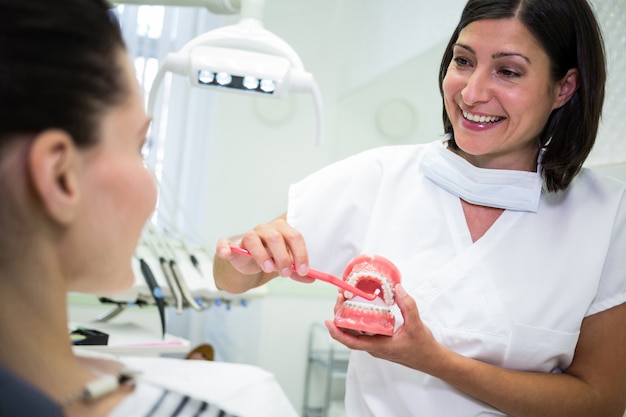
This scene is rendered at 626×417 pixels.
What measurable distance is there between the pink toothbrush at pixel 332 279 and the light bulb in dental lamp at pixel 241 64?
0.37m

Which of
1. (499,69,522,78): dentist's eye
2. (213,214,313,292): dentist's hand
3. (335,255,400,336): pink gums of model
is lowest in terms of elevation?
(335,255,400,336): pink gums of model

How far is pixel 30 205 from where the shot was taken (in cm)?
59

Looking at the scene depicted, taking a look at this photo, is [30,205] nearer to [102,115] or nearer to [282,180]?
[102,115]

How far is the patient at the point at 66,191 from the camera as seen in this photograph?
22.1 inches

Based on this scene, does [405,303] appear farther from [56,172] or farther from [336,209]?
[56,172]

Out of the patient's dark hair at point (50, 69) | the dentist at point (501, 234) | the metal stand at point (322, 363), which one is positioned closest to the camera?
the patient's dark hair at point (50, 69)

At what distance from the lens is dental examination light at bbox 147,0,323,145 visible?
1.32m

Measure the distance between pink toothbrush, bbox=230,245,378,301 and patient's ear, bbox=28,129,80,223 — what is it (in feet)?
1.79

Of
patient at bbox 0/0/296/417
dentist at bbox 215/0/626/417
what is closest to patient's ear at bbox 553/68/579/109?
dentist at bbox 215/0/626/417

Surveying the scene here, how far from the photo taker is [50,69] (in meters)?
0.57

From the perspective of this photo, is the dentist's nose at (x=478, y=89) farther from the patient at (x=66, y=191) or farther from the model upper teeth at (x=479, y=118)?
the patient at (x=66, y=191)

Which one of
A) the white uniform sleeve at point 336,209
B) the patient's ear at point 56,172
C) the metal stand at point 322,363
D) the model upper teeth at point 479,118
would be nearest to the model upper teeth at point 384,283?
the white uniform sleeve at point 336,209

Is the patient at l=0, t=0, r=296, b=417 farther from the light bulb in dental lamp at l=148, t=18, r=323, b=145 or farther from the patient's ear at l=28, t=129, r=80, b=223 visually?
the light bulb in dental lamp at l=148, t=18, r=323, b=145

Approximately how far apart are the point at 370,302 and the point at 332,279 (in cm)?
15
